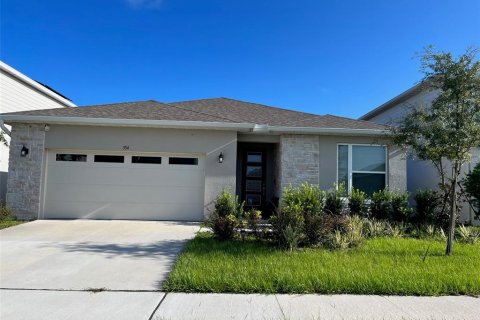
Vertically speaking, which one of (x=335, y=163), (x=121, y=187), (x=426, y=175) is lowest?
(x=121, y=187)

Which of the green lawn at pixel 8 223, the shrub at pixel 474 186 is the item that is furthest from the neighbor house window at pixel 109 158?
the shrub at pixel 474 186

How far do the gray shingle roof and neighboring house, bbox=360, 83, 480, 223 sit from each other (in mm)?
2282

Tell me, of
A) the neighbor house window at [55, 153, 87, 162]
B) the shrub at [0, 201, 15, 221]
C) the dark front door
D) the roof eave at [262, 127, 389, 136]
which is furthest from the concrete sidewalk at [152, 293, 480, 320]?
the dark front door

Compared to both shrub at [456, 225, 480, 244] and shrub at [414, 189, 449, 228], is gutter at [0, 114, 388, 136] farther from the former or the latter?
shrub at [456, 225, 480, 244]

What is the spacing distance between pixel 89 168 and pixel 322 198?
783 cm

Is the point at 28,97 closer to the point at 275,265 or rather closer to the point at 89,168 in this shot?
the point at 89,168

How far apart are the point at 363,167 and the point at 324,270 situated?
7667 millimetres

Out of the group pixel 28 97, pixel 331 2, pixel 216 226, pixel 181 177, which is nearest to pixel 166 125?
pixel 181 177

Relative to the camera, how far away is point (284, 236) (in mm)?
7234

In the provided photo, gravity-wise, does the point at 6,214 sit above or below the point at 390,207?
below

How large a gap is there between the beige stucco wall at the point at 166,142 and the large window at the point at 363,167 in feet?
13.3

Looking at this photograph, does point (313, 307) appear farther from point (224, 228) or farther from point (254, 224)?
point (254, 224)

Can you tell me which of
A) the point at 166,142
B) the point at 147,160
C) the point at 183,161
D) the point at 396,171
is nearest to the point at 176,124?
the point at 166,142

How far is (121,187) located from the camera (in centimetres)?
1138
